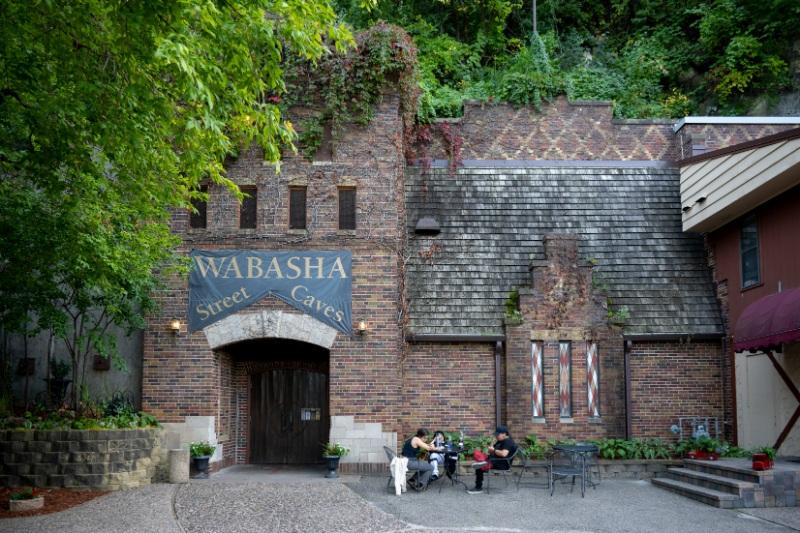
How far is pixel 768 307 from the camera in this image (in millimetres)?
13586

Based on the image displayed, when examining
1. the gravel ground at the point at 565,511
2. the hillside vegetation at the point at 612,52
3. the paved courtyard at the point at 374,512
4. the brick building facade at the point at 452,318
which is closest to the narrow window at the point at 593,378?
the brick building facade at the point at 452,318

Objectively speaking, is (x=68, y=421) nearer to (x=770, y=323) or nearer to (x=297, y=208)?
(x=297, y=208)

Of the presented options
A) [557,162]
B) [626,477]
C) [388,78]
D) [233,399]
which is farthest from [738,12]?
[233,399]

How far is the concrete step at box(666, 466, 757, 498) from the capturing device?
40.1ft

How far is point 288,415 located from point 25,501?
6.51 metres

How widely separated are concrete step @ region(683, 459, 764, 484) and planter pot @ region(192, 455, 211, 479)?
869cm

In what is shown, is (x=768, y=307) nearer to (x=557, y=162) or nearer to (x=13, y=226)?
(x=557, y=162)

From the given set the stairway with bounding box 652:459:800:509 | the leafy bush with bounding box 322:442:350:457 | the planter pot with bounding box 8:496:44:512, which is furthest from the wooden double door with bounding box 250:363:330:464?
the stairway with bounding box 652:459:800:509

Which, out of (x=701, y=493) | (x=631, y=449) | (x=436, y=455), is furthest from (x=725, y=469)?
(x=436, y=455)

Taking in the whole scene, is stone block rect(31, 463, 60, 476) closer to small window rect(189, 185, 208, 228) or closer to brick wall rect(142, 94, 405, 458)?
brick wall rect(142, 94, 405, 458)

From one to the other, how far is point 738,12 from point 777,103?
10.8 ft

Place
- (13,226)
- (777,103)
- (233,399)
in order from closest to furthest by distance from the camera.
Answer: (13,226)
(233,399)
(777,103)

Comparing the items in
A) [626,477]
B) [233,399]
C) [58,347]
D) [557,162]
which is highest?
[557,162]

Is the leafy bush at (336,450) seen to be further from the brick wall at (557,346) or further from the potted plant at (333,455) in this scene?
the brick wall at (557,346)
